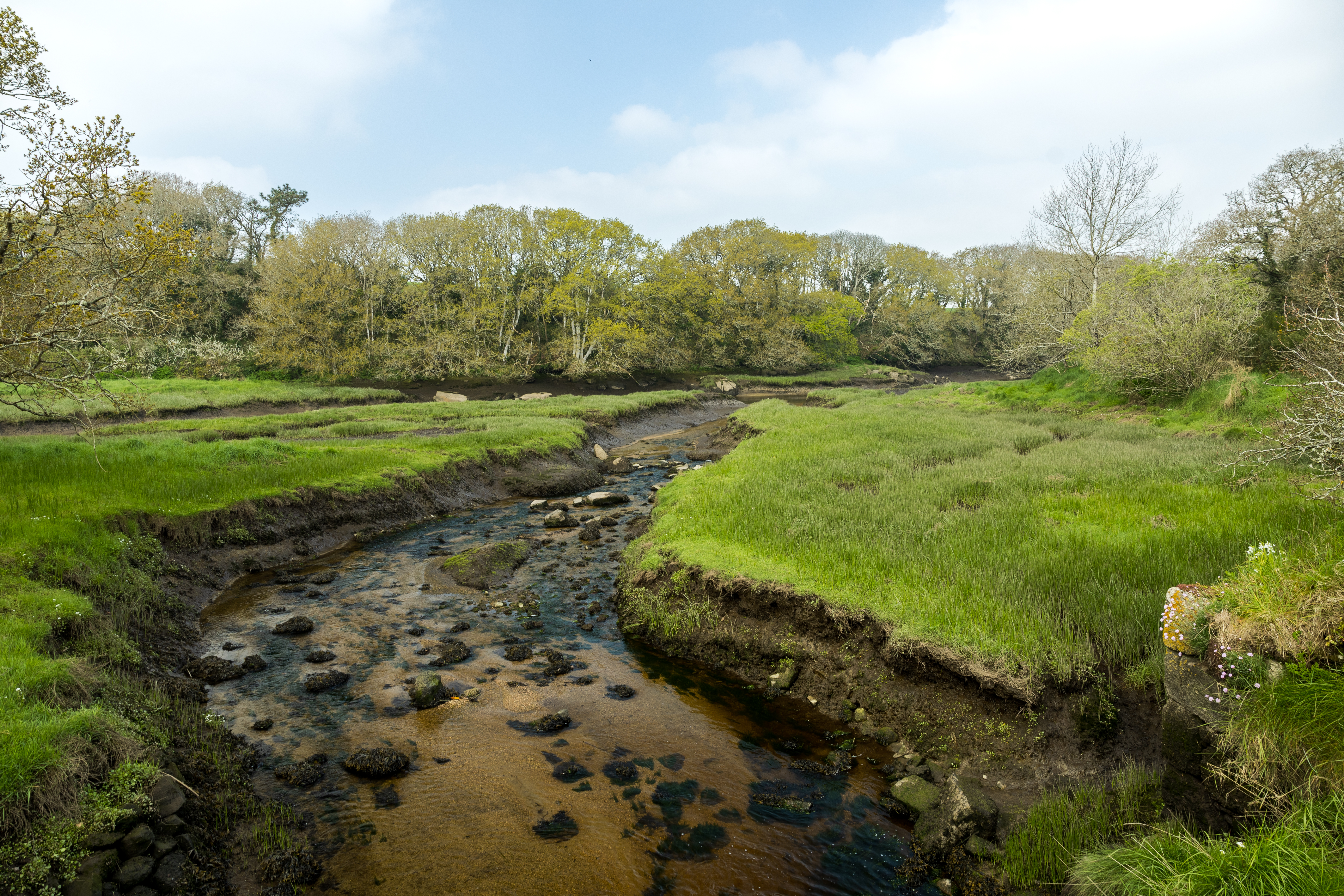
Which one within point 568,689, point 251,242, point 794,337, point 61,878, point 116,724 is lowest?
point 568,689

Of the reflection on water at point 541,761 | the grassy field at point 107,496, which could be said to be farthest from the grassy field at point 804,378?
the reflection on water at point 541,761

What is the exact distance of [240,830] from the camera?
5.04m

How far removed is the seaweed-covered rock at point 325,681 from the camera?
7.42 meters

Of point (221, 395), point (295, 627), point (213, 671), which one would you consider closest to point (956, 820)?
point (213, 671)

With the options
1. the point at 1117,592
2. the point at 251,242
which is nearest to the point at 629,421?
the point at 1117,592

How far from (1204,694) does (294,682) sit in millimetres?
9714

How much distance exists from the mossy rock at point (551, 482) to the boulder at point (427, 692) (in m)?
10.7

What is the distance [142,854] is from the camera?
14.1 feet

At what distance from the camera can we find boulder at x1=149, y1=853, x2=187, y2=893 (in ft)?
14.0

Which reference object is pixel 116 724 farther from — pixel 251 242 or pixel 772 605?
pixel 251 242

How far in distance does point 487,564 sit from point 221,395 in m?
32.0

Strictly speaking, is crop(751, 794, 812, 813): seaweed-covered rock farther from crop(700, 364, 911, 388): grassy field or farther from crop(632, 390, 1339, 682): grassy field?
crop(700, 364, 911, 388): grassy field

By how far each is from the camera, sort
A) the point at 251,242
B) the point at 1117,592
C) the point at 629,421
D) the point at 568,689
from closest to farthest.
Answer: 1. the point at 1117,592
2. the point at 568,689
3. the point at 629,421
4. the point at 251,242

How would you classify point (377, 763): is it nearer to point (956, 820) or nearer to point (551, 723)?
point (551, 723)
